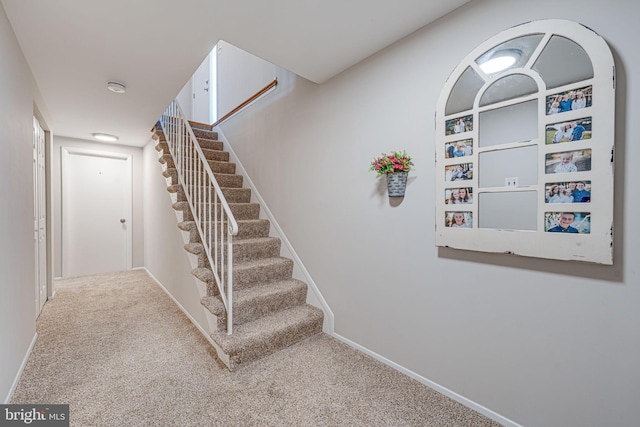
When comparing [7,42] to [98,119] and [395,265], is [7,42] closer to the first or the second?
[98,119]

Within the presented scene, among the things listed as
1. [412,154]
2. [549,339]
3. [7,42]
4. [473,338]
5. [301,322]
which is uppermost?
[7,42]

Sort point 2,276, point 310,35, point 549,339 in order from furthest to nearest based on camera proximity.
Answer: point 310,35
point 2,276
point 549,339

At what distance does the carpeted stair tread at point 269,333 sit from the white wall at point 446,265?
25 centimetres

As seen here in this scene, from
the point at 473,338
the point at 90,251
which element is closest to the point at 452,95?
the point at 473,338

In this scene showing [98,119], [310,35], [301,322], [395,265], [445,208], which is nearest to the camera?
[445,208]

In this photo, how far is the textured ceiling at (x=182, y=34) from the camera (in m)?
1.43

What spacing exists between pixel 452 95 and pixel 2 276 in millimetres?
2588

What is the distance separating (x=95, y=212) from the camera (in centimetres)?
423

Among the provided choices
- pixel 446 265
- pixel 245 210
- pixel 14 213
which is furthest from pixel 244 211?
pixel 446 265

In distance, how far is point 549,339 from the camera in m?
1.21

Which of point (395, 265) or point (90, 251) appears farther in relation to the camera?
point (90, 251)

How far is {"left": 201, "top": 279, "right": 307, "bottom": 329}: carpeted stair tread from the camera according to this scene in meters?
2.02

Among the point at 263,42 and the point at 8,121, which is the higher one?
the point at 263,42

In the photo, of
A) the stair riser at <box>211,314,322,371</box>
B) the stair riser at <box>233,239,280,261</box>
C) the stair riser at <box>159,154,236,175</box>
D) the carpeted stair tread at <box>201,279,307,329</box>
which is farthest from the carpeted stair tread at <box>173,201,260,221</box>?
the stair riser at <box>211,314,322,371</box>
